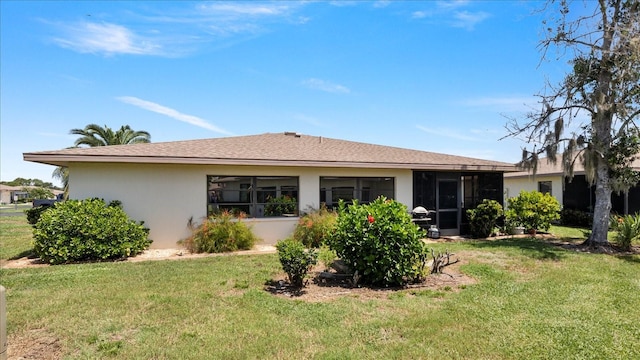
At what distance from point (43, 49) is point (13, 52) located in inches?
31.2

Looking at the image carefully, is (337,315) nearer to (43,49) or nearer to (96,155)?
(96,155)

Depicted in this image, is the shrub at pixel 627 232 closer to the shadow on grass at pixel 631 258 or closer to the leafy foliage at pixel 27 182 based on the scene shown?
the shadow on grass at pixel 631 258

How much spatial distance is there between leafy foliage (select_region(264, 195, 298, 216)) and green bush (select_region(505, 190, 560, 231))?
8.73 meters

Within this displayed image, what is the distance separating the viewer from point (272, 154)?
1160 cm

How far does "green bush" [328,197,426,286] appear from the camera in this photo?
20.6 feet

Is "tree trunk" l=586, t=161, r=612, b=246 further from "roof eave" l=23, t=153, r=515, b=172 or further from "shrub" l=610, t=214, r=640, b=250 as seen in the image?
"roof eave" l=23, t=153, r=515, b=172

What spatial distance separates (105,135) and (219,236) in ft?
49.7

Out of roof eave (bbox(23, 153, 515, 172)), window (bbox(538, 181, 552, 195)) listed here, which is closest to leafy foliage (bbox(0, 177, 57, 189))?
roof eave (bbox(23, 153, 515, 172))

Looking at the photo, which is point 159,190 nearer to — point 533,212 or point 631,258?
point 631,258

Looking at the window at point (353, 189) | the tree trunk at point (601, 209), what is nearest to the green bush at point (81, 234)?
the window at point (353, 189)

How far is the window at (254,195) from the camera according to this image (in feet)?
36.9

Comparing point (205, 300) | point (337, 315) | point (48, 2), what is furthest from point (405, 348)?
point (48, 2)

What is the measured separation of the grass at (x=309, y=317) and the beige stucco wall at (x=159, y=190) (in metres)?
2.89

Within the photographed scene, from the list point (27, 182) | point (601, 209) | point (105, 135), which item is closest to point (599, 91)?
point (601, 209)
